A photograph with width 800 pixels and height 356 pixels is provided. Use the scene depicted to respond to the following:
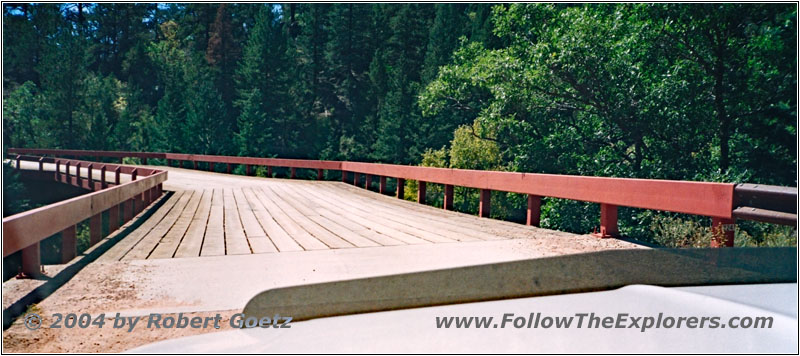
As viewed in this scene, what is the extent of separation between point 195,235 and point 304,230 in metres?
1.20

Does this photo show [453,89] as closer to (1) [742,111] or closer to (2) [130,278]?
(1) [742,111]

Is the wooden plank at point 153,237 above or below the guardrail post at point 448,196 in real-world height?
below

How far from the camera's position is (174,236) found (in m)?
5.86

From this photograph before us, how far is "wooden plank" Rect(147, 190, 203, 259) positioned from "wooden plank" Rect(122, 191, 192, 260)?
59mm

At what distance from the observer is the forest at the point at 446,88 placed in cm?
1612

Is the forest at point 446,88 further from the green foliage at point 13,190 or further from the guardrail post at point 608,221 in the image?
the green foliage at point 13,190

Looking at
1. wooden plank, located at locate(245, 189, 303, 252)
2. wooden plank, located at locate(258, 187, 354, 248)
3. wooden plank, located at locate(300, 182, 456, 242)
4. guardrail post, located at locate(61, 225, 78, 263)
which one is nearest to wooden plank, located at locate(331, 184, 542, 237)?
wooden plank, located at locate(300, 182, 456, 242)

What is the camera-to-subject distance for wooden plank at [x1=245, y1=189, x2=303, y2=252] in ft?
16.4

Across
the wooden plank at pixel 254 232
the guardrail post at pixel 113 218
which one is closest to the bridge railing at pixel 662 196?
the wooden plank at pixel 254 232

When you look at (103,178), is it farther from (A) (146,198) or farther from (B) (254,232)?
(B) (254,232)

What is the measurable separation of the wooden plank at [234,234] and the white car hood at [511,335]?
2533 mm

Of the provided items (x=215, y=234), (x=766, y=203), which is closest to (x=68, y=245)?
(x=215, y=234)

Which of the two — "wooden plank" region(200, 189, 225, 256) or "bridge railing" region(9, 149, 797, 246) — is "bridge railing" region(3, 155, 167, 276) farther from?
"bridge railing" region(9, 149, 797, 246)

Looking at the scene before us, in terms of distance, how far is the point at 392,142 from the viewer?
47.9m
